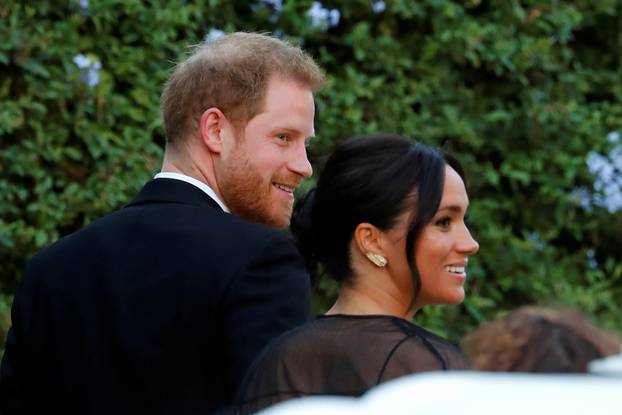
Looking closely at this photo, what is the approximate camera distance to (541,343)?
4.73ft

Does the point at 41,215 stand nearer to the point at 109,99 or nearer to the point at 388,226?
the point at 109,99

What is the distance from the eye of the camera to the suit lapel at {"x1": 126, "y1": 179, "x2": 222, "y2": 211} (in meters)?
2.77

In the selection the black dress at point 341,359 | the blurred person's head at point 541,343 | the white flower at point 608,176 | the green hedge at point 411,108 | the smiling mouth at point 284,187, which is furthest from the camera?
the white flower at point 608,176

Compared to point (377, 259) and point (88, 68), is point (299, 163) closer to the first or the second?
point (377, 259)

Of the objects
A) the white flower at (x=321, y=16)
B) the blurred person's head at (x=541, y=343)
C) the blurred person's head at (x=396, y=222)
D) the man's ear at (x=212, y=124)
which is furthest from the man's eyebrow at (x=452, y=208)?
the white flower at (x=321, y=16)

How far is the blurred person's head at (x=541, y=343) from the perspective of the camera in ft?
4.65

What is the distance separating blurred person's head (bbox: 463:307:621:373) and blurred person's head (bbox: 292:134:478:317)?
0.99 meters

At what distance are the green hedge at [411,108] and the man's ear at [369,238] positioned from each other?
1.93m

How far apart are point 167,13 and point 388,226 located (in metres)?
2.24

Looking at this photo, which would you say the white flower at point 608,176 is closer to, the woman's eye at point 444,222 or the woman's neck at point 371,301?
the woman's eye at point 444,222

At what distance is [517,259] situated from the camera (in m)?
5.18

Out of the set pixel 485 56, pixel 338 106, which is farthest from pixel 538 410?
pixel 485 56

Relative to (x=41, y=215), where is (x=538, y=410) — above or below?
above

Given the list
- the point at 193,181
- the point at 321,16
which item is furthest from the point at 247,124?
the point at 321,16
